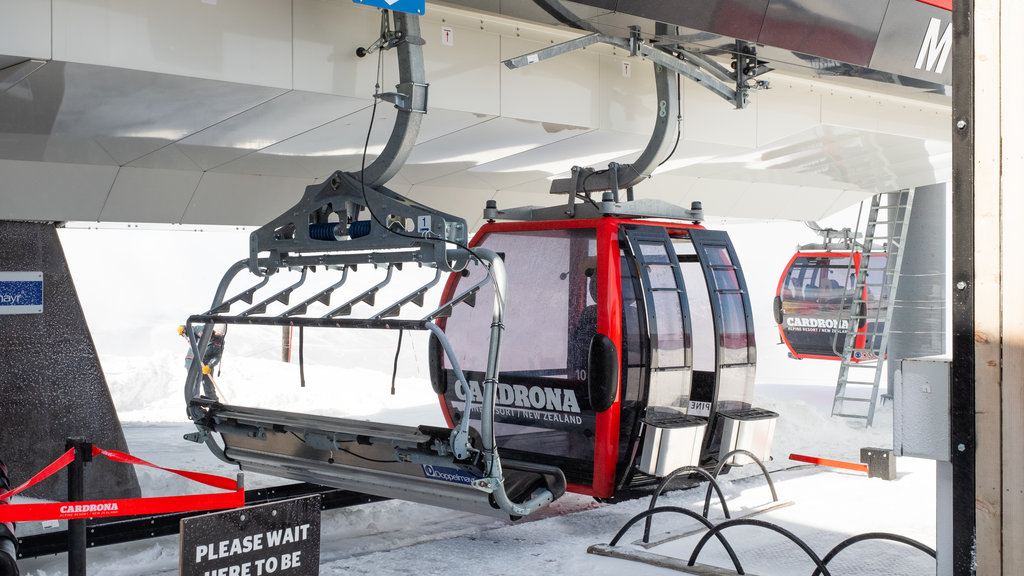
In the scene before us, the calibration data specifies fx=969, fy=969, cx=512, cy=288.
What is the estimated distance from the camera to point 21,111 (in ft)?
15.2

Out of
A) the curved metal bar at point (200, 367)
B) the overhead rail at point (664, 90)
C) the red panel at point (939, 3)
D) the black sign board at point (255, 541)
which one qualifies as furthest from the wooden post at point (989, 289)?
the red panel at point (939, 3)

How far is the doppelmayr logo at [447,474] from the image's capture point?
4.34 meters

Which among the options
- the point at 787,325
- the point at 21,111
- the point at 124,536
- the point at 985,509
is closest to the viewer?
the point at 985,509

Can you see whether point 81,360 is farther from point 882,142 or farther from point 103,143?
point 882,142

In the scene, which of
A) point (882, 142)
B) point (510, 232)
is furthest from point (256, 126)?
point (882, 142)

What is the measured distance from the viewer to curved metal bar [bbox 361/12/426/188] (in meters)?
4.80

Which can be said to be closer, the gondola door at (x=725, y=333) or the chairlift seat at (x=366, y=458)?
the chairlift seat at (x=366, y=458)

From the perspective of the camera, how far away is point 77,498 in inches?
141

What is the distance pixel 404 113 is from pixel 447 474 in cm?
180

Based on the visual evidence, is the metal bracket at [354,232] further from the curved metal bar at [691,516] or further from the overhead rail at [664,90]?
the curved metal bar at [691,516]

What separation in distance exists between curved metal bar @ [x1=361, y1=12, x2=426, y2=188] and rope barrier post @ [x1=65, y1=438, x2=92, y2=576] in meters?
1.84

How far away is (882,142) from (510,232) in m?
4.42

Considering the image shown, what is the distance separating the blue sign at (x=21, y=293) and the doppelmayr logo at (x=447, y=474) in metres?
2.89

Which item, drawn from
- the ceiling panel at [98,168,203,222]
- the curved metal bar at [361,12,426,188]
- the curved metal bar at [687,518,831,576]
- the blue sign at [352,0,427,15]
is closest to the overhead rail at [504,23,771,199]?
the curved metal bar at [361,12,426,188]
